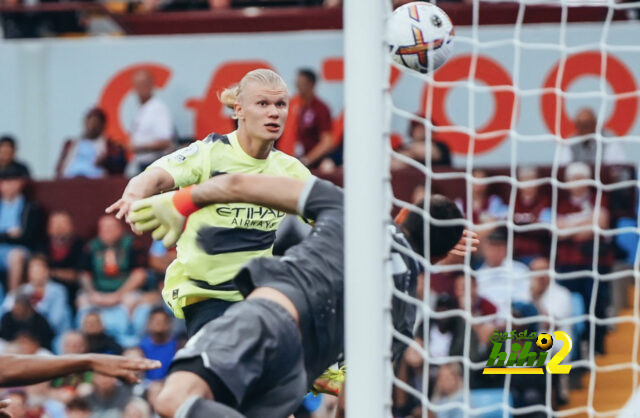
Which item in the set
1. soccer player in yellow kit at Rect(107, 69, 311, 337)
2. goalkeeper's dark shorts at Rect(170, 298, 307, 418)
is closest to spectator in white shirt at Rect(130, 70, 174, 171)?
soccer player in yellow kit at Rect(107, 69, 311, 337)

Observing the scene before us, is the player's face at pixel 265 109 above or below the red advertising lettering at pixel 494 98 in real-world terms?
above

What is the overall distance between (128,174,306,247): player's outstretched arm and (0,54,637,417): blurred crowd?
4.39 metres

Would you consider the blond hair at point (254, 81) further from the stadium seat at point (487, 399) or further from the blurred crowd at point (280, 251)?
the stadium seat at point (487, 399)

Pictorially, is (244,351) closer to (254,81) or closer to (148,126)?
(254,81)

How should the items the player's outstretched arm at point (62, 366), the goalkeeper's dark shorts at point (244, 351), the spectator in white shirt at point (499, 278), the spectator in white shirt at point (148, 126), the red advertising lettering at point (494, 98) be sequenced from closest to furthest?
the goalkeeper's dark shorts at point (244, 351) → the player's outstretched arm at point (62, 366) → the spectator in white shirt at point (499, 278) → the spectator in white shirt at point (148, 126) → the red advertising lettering at point (494, 98)

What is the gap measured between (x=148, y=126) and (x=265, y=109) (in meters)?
6.47

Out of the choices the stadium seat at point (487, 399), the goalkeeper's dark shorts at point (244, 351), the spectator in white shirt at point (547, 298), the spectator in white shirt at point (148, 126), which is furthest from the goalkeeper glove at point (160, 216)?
the spectator in white shirt at point (148, 126)

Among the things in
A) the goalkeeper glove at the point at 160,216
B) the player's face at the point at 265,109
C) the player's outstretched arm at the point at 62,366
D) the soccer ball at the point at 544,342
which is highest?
the player's face at the point at 265,109

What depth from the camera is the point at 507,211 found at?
1156 centimetres

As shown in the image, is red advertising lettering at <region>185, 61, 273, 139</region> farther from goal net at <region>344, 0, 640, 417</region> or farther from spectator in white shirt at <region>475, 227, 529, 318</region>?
spectator in white shirt at <region>475, 227, 529, 318</region>

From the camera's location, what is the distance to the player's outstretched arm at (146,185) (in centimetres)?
571

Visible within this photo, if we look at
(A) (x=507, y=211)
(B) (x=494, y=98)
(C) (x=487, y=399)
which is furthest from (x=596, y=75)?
(C) (x=487, y=399)

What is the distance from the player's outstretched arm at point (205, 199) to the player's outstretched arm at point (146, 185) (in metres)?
0.48

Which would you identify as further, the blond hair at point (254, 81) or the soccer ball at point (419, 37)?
the blond hair at point (254, 81)
